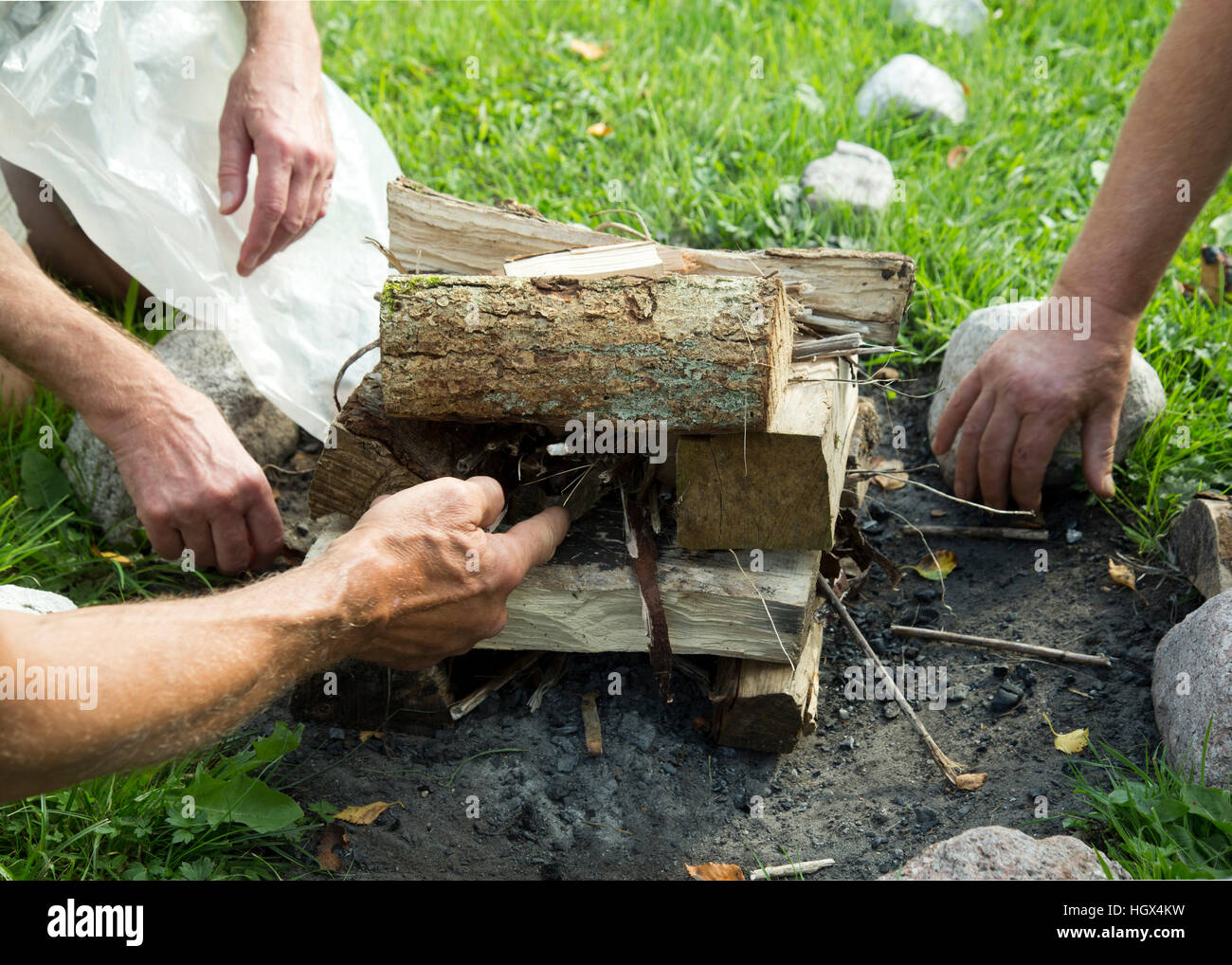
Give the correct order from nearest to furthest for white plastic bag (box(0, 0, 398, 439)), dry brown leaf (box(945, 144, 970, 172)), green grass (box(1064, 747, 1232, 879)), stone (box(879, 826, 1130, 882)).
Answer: stone (box(879, 826, 1130, 882)) < green grass (box(1064, 747, 1232, 879)) < white plastic bag (box(0, 0, 398, 439)) < dry brown leaf (box(945, 144, 970, 172))

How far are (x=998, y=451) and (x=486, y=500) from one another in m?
1.53

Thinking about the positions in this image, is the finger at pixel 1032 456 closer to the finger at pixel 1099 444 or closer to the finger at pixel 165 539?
the finger at pixel 1099 444

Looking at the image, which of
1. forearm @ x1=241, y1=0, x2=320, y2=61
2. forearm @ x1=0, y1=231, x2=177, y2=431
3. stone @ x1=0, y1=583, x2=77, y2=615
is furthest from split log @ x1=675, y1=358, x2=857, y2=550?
forearm @ x1=241, y1=0, x2=320, y2=61

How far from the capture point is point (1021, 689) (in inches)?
98.4

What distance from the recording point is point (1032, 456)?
270cm

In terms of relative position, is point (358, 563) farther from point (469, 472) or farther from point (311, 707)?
point (311, 707)

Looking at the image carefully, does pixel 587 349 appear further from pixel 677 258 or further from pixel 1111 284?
pixel 1111 284

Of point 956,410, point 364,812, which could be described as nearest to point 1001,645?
point 956,410

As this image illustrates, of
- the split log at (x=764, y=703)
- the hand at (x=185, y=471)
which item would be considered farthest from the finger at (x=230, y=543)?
the split log at (x=764, y=703)

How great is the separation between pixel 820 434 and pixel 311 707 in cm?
146

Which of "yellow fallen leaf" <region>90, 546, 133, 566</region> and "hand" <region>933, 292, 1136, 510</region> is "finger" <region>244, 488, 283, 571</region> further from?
"hand" <region>933, 292, 1136, 510</region>

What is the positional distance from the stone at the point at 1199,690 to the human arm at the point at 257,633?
1523 mm

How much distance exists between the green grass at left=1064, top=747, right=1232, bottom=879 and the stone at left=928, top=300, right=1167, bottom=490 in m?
0.99

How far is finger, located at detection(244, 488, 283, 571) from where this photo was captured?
255 centimetres
